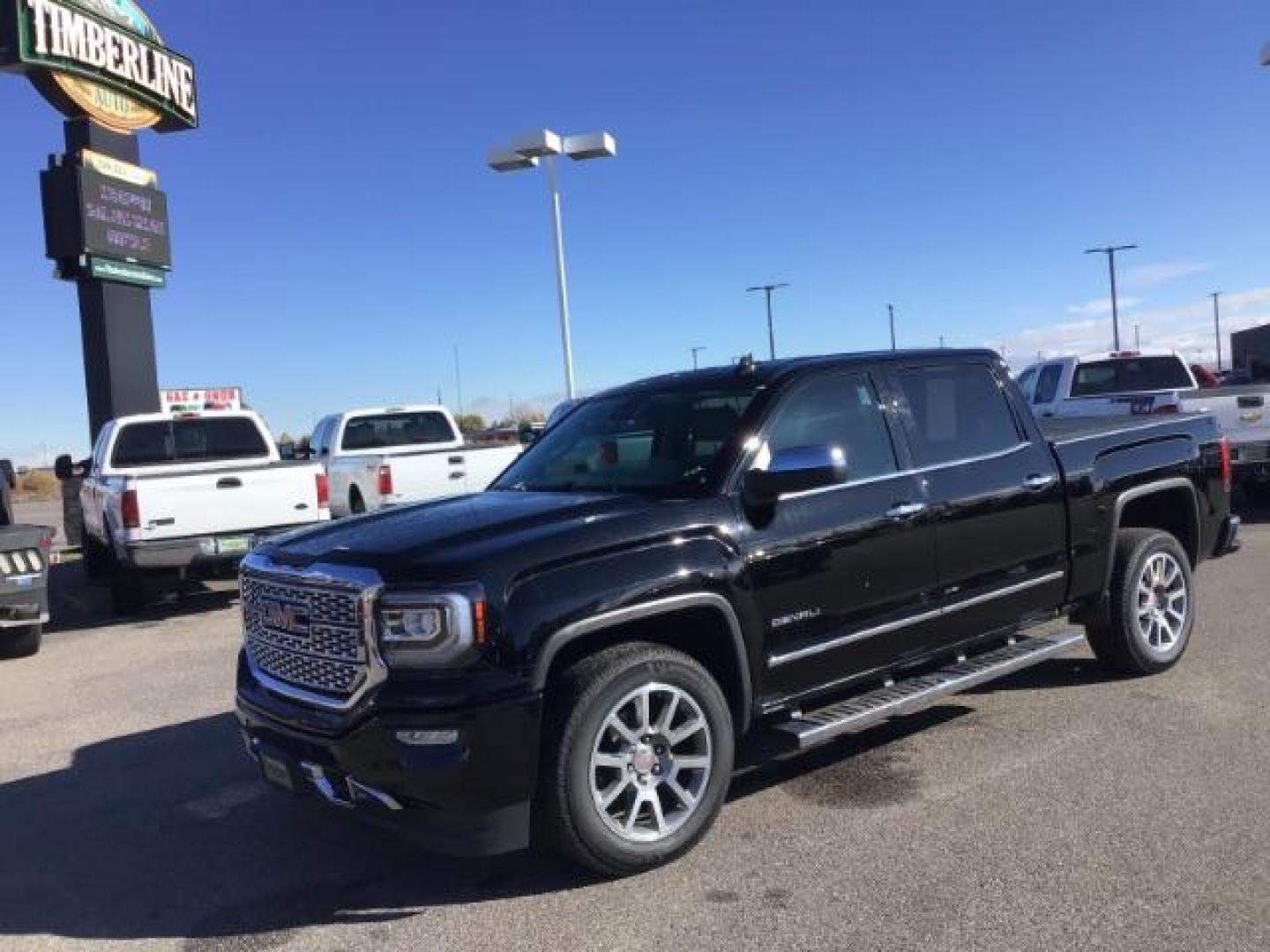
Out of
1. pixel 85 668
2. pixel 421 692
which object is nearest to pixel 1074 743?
pixel 421 692

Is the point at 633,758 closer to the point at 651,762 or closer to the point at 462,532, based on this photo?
the point at 651,762

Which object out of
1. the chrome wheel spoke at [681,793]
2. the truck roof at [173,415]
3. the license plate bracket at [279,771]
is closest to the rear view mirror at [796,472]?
the chrome wheel spoke at [681,793]

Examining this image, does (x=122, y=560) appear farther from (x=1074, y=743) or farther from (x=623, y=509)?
(x=1074, y=743)

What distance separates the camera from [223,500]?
1011 centimetres

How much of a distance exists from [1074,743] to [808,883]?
77.2 inches

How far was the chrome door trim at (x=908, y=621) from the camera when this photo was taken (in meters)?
4.43

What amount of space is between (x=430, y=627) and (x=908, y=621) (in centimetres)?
225

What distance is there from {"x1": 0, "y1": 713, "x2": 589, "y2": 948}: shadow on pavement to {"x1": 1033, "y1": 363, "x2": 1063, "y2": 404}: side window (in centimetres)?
1209

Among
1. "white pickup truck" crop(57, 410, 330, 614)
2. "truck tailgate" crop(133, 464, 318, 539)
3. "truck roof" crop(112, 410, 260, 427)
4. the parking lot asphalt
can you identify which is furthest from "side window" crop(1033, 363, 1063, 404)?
"truck roof" crop(112, 410, 260, 427)

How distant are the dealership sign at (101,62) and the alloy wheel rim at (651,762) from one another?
1632 centimetres

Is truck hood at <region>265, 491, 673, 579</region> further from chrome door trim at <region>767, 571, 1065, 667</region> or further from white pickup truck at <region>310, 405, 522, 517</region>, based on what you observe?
white pickup truck at <region>310, 405, 522, 517</region>

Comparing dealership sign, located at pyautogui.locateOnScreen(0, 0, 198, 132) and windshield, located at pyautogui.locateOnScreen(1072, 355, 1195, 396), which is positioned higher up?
dealership sign, located at pyautogui.locateOnScreen(0, 0, 198, 132)

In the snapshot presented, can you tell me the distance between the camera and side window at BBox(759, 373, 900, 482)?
15.5 feet

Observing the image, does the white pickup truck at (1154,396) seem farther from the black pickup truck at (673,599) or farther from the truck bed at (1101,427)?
the black pickup truck at (673,599)
